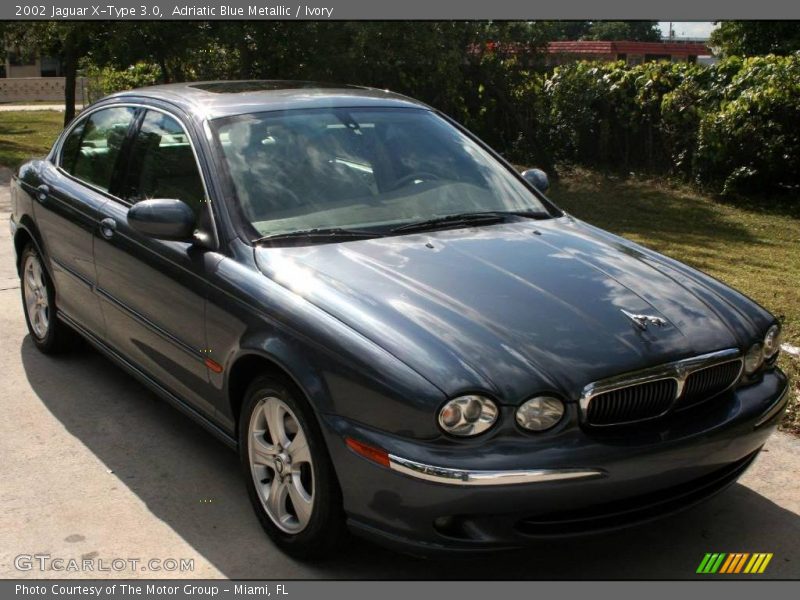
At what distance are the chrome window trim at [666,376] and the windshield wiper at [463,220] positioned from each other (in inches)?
52.9

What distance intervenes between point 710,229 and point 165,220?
7778mm

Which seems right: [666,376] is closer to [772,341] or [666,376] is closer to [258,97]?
[772,341]

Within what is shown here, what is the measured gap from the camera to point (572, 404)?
338 centimetres

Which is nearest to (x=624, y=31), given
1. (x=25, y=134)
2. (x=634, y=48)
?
(x=634, y=48)

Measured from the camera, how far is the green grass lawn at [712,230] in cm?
754

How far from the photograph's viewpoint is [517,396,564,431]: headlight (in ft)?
11.0

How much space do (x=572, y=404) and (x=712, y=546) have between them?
3.55ft

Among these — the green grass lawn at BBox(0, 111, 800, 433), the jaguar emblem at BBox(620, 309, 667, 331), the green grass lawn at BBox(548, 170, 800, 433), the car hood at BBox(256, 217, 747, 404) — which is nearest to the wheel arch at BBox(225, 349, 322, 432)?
the car hood at BBox(256, 217, 747, 404)

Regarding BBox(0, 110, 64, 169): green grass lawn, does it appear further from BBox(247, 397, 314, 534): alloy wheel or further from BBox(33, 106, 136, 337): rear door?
BBox(247, 397, 314, 534): alloy wheel

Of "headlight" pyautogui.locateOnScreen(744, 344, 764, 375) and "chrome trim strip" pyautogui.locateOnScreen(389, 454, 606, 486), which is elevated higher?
"headlight" pyautogui.locateOnScreen(744, 344, 764, 375)

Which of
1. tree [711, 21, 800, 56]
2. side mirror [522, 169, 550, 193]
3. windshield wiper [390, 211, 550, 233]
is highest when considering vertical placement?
tree [711, 21, 800, 56]

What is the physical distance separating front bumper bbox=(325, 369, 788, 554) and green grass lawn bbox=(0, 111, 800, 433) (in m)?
2.02

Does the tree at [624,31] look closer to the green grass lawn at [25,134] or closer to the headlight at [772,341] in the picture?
the green grass lawn at [25,134]

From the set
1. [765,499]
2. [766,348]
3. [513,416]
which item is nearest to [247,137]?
[513,416]
